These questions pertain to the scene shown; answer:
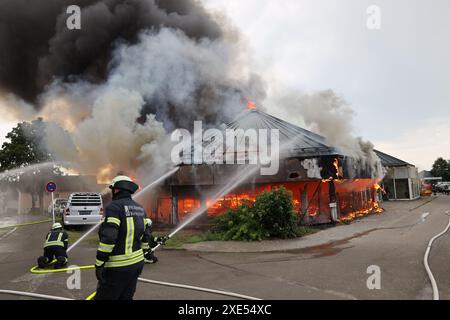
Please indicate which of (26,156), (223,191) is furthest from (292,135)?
(26,156)

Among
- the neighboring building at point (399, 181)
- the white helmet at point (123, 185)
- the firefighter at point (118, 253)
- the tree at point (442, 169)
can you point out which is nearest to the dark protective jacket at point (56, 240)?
the firefighter at point (118, 253)

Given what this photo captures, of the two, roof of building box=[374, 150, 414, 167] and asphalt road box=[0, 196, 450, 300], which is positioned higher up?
roof of building box=[374, 150, 414, 167]

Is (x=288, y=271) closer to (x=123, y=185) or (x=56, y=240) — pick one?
(x=123, y=185)

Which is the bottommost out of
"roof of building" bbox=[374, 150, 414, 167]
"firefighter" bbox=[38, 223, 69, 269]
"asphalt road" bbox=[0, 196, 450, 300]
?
"asphalt road" bbox=[0, 196, 450, 300]

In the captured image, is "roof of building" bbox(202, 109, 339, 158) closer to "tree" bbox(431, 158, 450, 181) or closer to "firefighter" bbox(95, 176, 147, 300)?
"firefighter" bbox(95, 176, 147, 300)

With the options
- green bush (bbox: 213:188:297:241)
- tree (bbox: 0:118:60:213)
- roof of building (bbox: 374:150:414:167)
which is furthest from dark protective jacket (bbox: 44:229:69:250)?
roof of building (bbox: 374:150:414:167)

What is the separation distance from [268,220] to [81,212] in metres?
8.79

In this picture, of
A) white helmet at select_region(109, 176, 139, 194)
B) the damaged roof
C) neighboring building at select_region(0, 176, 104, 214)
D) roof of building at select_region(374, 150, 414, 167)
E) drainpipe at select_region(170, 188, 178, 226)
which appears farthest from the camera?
neighboring building at select_region(0, 176, 104, 214)

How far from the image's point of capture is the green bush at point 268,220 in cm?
1087

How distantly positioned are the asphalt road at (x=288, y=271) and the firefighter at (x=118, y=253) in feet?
4.86

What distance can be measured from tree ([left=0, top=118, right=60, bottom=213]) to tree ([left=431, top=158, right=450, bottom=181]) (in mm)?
69175

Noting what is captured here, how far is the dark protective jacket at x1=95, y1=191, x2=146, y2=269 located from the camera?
12.0 feet

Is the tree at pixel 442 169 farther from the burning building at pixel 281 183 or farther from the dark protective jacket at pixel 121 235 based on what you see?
the dark protective jacket at pixel 121 235

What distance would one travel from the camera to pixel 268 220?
1104 centimetres
